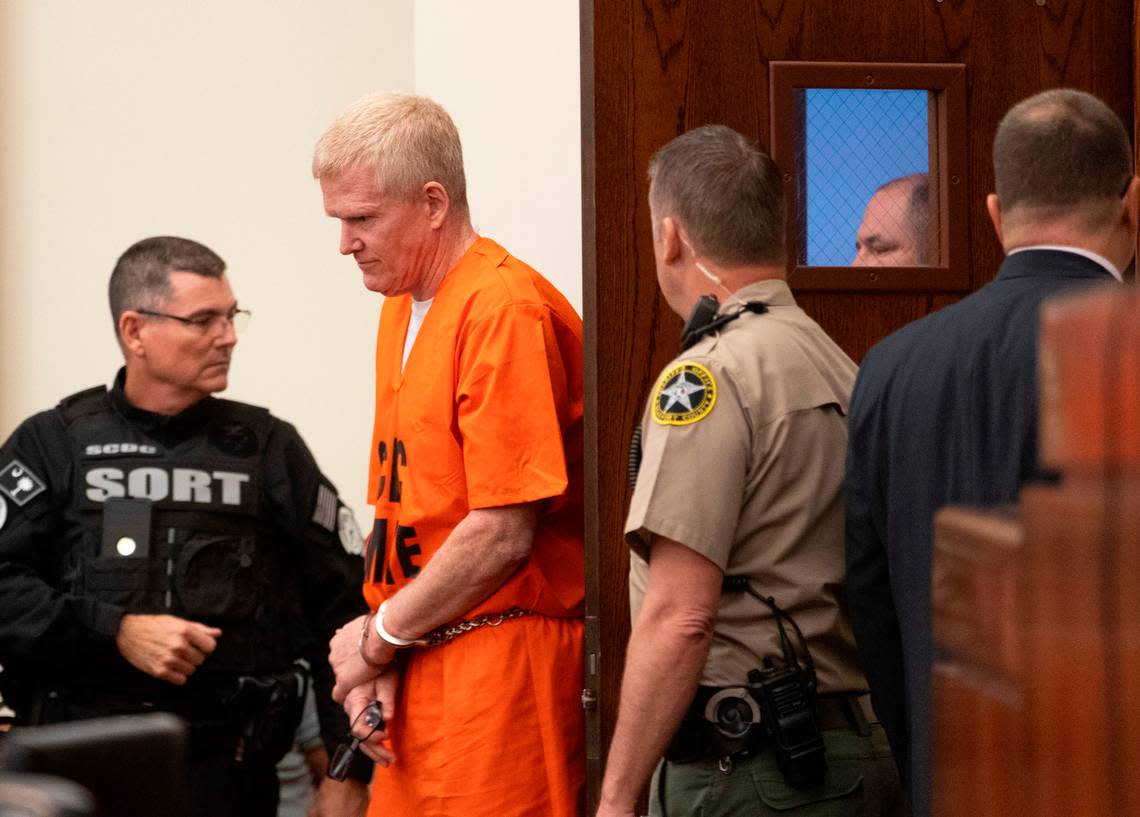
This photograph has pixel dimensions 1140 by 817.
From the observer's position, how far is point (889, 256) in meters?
2.24

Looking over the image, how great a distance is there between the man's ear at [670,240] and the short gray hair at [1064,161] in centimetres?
43

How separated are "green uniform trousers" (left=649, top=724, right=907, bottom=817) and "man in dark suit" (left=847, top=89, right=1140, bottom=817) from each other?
11 centimetres

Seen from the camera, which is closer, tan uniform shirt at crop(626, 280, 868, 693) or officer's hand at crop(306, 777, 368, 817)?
tan uniform shirt at crop(626, 280, 868, 693)

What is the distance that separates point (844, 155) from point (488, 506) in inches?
29.4

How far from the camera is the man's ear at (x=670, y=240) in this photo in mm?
1850

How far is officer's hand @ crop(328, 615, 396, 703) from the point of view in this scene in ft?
7.13

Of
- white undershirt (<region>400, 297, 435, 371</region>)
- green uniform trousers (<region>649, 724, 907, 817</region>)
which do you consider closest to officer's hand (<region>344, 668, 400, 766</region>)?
white undershirt (<region>400, 297, 435, 371</region>)

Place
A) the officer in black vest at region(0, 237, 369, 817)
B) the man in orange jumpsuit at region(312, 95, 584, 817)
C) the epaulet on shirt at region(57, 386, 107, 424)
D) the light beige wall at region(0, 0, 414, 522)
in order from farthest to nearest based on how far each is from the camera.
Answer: the light beige wall at region(0, 0, 414, 522) → the epaulet on shirt at region(57, 386, 107, 424) → the officer in black vest at region(0, 237, 369, 817) → the man in orange jumpsuit at region(312, 95, 584, 817)

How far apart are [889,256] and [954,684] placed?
1627mm

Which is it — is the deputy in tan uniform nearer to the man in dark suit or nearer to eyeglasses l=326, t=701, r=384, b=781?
the man in dark suit

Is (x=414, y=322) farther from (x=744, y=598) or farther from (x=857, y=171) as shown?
(x=744, y=598)

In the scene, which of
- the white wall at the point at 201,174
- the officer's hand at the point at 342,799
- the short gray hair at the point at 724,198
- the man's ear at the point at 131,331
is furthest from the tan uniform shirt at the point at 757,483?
the white wall at the point at 201,174

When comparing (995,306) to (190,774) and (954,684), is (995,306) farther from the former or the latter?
(190,774)

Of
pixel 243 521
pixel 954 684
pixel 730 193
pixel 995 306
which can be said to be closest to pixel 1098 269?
pixel 995 306
